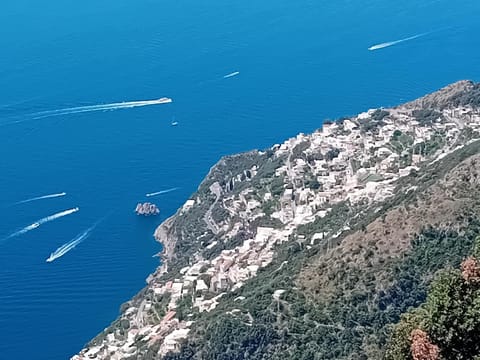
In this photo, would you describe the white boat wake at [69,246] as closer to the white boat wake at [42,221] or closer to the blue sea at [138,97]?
the blue sea at [138,97]

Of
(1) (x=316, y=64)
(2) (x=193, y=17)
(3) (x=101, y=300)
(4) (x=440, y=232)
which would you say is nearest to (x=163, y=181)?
(3) (x=101, y=300)

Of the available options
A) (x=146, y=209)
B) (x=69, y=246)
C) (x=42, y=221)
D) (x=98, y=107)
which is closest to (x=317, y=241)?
(x=146, y=209)

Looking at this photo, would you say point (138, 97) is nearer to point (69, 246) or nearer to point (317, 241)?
point (69, 246)

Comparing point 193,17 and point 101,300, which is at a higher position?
point 193,17

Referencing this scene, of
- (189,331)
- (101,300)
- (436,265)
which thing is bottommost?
(101,300)

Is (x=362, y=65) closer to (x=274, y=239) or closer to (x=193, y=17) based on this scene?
(x=193, y=17)

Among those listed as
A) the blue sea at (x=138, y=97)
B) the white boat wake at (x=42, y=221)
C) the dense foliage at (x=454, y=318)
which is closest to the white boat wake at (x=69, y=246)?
the blue sea at (x=138, y=97)

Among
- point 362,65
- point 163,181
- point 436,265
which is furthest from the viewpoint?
point 362,65
